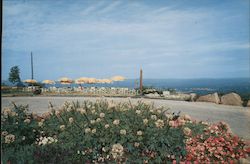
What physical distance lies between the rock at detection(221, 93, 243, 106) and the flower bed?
29.4ft

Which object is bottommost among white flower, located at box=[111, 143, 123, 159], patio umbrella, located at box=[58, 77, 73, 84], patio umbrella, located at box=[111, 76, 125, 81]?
white flower, located at box=[111, 143, 123, 159]

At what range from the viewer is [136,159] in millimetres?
5055

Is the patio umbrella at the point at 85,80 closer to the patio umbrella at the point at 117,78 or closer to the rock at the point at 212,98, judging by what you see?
the patio umbrella at the point at 117,78

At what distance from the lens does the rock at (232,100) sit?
15.0 metres

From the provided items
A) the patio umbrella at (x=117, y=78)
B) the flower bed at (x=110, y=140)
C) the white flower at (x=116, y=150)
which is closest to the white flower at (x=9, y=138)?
the flower bed at (x=110, y=140)

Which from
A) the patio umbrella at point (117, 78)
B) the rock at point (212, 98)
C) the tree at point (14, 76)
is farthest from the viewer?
the tree at point (14, 76)

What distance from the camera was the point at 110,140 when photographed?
5.26m

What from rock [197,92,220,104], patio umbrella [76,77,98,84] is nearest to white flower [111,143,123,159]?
rock [197,92,220,104]

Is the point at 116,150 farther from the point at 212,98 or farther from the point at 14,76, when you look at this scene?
the point at 14,76

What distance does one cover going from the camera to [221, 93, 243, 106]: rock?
14977 mm

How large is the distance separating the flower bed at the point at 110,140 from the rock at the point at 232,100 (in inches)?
353

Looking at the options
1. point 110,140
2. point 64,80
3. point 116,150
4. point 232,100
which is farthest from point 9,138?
point 64,80

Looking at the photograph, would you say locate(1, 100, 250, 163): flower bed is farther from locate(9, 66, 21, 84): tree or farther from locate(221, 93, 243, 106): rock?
locate(9, 66, 21, 84): tree

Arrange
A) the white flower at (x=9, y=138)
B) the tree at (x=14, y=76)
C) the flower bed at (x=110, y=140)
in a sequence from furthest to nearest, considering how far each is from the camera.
Result: the tree at (x=14, y=76)
the white flower at (x=9, y=138)
the flower bed at (x=110, y=140)
